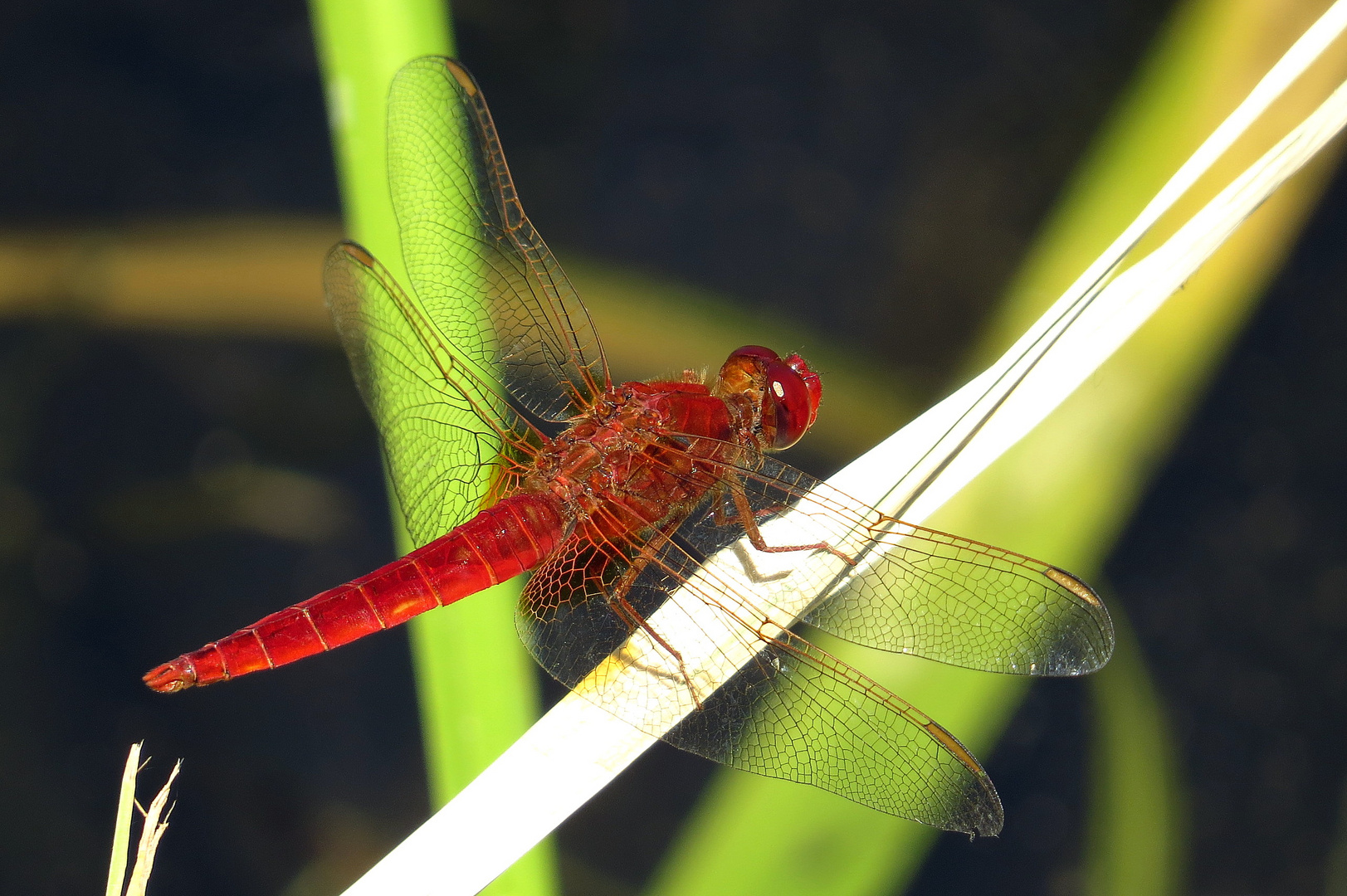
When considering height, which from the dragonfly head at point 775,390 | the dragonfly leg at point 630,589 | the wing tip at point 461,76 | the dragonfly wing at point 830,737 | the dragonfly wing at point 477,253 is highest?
the wing tip at point 461,76

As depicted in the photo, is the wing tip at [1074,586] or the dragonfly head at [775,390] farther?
the dragonfly head at [775,390]

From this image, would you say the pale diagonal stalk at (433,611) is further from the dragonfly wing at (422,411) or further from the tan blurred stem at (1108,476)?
the tan blurred stem at (1108,476)

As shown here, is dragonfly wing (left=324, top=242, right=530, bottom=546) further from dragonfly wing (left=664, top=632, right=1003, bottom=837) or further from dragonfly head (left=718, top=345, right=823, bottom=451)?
dragonfly wing (left=664, top=632, right=1003, bottom=837)

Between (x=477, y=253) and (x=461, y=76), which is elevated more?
(x=461, y=76)

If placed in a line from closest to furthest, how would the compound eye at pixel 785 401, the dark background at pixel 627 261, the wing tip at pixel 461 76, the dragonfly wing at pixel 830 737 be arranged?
the dragonfly wing at pixel 830 737 < the wing tip at pixel 461 76 < the compound eye at pixel 785 401 < the dark background at pixel 627 261

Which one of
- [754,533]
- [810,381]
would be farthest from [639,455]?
[810,381]

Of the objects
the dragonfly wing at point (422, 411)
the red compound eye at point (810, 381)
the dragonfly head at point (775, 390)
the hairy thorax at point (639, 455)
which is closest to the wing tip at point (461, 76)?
the dragonfly wing at point (422, 411)

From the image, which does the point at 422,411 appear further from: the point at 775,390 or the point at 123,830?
the point at 123,830

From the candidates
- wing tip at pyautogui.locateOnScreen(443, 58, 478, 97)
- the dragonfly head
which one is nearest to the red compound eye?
the dragonfly head

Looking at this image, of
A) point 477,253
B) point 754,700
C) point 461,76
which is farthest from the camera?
point 477,253
